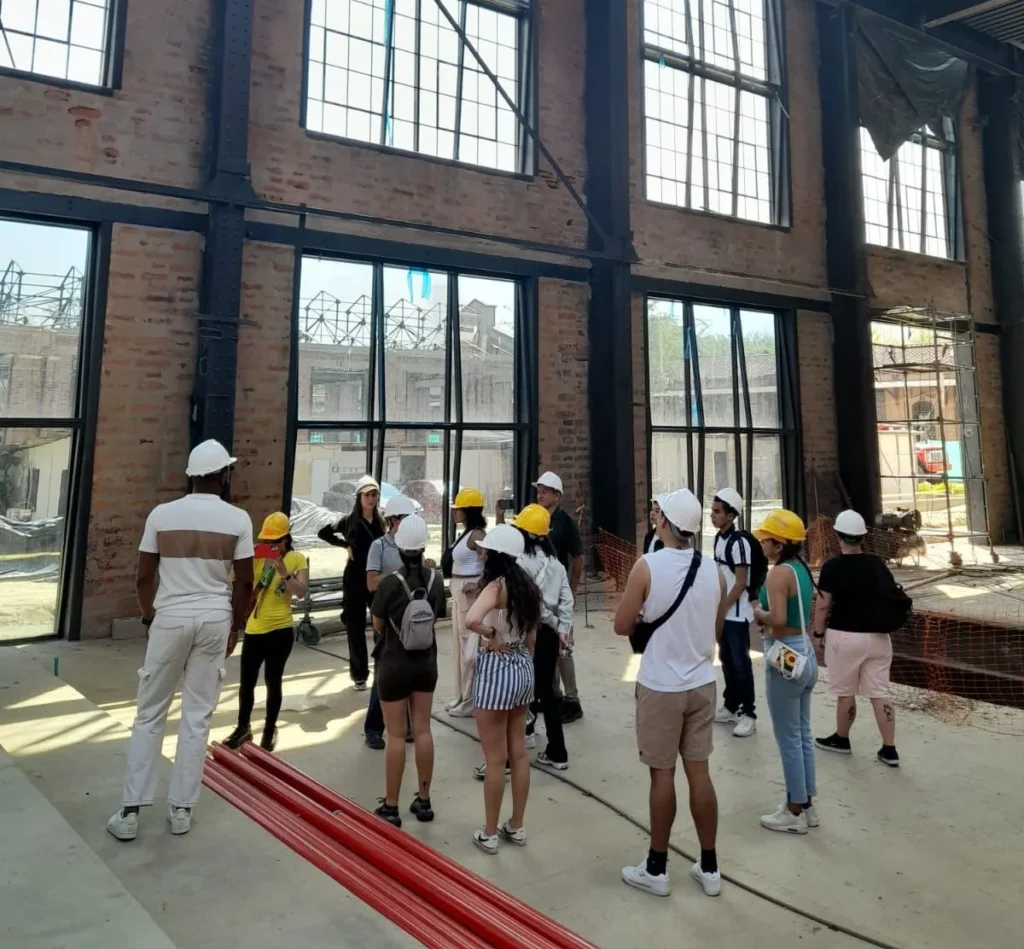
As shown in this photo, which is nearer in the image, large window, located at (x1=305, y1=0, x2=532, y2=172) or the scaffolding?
large window, located at (x1=305, y1=0, x2=532, y2=172)

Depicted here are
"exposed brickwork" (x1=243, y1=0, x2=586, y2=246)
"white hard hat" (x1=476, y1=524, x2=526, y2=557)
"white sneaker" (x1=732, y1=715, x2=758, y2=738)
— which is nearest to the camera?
"white hard hat" (x1=476, y1=524, x2=526, y2=557)

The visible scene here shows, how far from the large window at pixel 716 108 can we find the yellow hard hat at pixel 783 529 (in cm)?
848

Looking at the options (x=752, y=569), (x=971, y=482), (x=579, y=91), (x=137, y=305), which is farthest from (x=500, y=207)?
(x=971, y=482)

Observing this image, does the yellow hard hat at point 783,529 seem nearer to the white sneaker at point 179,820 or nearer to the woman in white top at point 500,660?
the woman in white top at point 500,660

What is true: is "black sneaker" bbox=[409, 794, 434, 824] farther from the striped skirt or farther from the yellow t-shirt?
the yellow t-shirt

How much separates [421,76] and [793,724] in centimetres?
888

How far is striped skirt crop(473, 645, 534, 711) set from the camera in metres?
Result: 3.21

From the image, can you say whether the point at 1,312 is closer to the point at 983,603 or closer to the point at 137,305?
the point at 137,305

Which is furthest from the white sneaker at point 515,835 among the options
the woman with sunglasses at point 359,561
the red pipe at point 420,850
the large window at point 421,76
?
the large window at point 421,76

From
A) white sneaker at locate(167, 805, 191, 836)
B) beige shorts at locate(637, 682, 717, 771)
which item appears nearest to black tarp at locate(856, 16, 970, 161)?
beige shorts at locate(637, 682, 717, 771)

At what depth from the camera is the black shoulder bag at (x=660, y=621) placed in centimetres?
290

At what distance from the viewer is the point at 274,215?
320 inches

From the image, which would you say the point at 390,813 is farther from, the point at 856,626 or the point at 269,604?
the point at 856,626

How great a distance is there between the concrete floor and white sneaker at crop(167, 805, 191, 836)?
0.13ft
